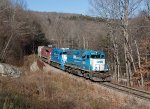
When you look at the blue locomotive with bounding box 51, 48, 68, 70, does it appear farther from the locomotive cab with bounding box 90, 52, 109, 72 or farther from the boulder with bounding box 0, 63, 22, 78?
the boulder with bounding box 0, 63, 22, 78

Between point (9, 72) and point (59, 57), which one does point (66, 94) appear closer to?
point (9, 72)

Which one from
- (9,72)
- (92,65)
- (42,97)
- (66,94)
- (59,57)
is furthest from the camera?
(59,57)

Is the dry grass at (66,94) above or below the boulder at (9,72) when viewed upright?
below

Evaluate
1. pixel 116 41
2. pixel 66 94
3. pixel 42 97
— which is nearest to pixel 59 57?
pixel 116 41

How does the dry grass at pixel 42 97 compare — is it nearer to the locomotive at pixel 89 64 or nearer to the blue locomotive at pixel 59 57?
the locomotive at pixel 89 64

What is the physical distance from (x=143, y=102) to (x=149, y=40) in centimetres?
2533

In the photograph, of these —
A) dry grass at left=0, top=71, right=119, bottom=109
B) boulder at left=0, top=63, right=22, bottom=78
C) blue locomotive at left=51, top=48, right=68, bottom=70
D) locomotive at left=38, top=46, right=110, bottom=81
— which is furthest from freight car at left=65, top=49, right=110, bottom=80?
blue locomotive at left=51, top=48, right=68, bottom=70

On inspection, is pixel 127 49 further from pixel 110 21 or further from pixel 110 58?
pixel 110 58

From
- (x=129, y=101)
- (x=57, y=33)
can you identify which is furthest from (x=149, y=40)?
(x=57, y=33)

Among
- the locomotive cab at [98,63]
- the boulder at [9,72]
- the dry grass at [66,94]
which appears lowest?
the dry grass at [66,94]

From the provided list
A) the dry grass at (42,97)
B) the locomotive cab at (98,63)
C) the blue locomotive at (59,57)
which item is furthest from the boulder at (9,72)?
the blue locomotive at (59,57)

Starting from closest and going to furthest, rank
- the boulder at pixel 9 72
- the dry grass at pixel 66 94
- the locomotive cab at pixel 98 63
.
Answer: the dry grass at pixel 66 94 < the boulder at pixel 9 72 < the locomotive cab at pixel 98 63

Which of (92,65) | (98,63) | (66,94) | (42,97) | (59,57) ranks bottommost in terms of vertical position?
(66,94)

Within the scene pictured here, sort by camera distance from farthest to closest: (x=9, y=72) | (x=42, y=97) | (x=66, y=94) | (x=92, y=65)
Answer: (x=92, y=65), (x=9, y=72), (x=66, y=94), (x=42, y=97)
